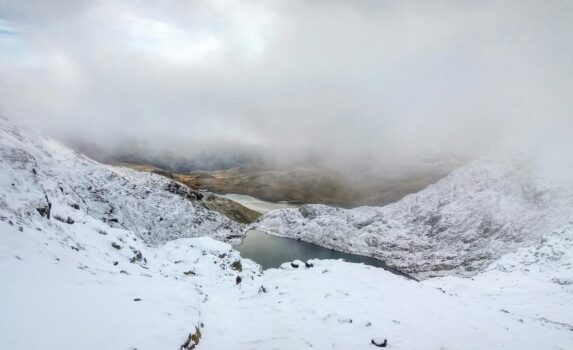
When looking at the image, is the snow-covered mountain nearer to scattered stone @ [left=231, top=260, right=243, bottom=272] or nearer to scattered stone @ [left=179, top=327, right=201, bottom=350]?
scattered stone @ [left=179, top=327, right=201, bottom=350]

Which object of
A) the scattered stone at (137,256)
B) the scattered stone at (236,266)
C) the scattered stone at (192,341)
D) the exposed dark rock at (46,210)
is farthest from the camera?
the scattered stone at (236,266)

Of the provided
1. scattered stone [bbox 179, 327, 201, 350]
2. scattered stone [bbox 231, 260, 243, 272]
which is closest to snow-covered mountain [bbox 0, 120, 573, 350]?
scattered stone [bbox 179, 327, 201, 350]

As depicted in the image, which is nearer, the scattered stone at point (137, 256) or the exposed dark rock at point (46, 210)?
the exposed dark rock at point (46, 210)

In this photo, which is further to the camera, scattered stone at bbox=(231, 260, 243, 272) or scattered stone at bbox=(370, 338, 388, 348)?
scattered stone at bbox=(231, 260, 243, 272)

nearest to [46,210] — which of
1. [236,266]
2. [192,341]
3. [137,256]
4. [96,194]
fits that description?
[137,256]

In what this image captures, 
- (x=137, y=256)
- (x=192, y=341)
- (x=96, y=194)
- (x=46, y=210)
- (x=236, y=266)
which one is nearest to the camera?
(x=192, y=341)

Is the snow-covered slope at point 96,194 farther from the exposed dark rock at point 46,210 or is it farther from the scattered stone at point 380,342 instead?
the scattered stone at point 380,342

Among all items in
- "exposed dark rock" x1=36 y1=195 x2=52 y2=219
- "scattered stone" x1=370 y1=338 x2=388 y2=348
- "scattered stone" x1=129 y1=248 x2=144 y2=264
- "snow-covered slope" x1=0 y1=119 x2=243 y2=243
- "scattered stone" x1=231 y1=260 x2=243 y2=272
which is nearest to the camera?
"scattered stone" x1=370 y1=338 x2=388 y2=348

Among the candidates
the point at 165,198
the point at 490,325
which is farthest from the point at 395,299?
the point at 165,198

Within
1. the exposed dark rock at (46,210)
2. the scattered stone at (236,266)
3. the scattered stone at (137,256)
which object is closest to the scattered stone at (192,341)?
the scattered stone at (137,256)

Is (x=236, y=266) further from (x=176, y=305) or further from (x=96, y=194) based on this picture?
(x=96, y=194)

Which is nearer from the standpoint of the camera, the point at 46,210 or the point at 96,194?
the point at 46,210

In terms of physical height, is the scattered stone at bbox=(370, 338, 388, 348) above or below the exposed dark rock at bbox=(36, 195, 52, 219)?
below

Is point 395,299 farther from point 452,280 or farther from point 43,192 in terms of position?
point 452,280
